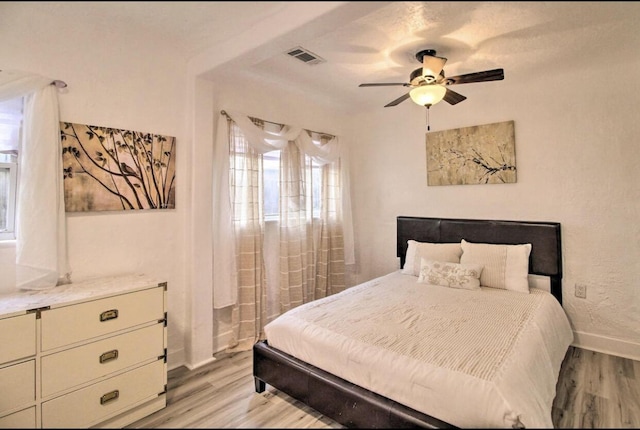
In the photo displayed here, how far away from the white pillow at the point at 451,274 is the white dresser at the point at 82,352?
7.46ft

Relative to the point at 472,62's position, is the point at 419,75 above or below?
below

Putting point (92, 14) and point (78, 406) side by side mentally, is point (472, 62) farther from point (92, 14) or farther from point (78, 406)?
point (78, 406)

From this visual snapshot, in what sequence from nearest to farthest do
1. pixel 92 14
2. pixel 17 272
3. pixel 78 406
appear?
pixel 92 14
pixel 78 406
pixel 17 272

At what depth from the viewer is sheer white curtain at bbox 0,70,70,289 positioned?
1.85 meters

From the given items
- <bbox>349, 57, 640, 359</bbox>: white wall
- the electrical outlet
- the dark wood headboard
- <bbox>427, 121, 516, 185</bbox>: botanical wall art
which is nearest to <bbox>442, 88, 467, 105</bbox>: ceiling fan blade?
<bbox>349, 57, 640, 359</bbox>: white wall

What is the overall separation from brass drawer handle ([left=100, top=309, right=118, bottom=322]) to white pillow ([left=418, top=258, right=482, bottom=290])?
2479 mm

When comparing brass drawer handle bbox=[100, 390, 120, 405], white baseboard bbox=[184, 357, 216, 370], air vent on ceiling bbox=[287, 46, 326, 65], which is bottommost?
white baseboard bbox=[184, 357, 216, 370]

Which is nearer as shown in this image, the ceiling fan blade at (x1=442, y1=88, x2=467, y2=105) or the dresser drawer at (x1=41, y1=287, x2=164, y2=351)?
the dresser drawer at (x1=41, y1=287, x2=164, y2=351)

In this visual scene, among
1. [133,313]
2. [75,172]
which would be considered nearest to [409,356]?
[133,313]

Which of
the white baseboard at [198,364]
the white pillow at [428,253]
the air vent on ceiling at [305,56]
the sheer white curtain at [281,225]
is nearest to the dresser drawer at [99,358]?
the white baseboard at [198,364]

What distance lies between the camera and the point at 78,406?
5.25ft

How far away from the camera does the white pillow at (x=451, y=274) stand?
9.52 ft

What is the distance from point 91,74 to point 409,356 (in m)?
2.65

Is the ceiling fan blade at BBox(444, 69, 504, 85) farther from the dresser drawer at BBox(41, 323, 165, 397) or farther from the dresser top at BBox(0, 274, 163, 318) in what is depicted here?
the dresser drawer at BBox(41, 323, 165, 397)
